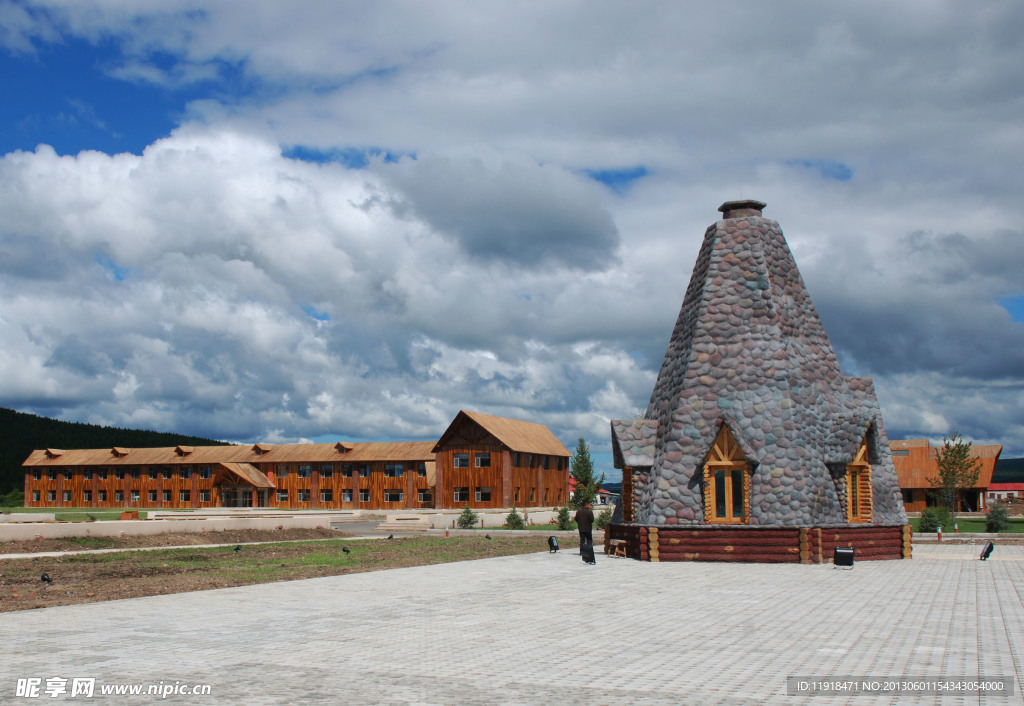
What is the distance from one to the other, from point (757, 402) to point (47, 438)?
467ft

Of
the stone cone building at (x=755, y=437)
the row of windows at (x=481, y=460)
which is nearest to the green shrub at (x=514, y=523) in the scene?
the stone cone building at (x=755, y=437)

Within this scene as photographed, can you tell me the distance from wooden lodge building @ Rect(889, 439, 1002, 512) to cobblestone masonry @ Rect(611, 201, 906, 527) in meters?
46.0

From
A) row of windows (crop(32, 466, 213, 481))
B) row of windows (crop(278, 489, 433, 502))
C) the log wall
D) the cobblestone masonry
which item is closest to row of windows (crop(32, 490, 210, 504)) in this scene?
row of windows (crop(32, 466, 213, 481))

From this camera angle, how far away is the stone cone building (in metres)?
22.6

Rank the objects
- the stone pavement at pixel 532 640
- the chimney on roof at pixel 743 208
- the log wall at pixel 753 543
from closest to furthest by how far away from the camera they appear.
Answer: the stone pavement at pixel 532 640
the log wall at pixel 753 543
the chimney on roof at pixel 743 208

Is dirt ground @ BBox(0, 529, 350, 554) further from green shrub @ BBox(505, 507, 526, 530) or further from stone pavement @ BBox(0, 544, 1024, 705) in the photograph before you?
stone pavement @ BBox(0, 544, 1024, 705)

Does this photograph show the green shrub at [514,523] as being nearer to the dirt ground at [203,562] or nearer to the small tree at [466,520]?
the small tree at [466,520]

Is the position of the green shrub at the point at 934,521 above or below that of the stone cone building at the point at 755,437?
below

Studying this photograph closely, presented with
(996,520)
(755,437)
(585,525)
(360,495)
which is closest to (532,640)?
(585,525)

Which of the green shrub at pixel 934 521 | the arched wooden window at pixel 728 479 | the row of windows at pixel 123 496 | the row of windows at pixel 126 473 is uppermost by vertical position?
the arched wooden window at pixel 728 479

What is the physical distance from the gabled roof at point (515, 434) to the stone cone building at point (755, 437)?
39132 millimetres

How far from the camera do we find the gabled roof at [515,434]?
2569 inches

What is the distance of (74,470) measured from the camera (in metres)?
85.4

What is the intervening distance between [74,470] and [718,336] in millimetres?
78358
